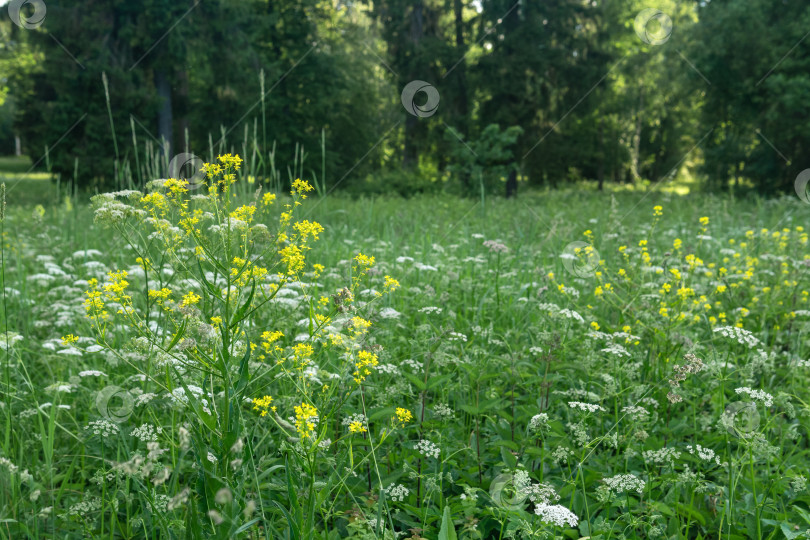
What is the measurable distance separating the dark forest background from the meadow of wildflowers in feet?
32.5

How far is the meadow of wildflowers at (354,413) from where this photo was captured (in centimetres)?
157

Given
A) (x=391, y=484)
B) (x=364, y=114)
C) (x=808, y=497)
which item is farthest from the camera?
(x=364, y=114)

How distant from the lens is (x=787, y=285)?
3.78m

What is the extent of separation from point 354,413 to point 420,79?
20.3 meters

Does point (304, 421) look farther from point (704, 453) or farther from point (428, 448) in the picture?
point (704, 453)

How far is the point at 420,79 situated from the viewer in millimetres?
21234

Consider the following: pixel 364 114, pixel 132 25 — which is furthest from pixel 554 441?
pixel 364 114

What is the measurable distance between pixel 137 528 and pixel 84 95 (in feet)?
64.4

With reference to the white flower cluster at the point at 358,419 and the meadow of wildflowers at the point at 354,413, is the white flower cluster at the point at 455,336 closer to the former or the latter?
the meadow of wildflowers at the point at 354,413

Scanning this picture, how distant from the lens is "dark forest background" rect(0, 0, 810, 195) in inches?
670

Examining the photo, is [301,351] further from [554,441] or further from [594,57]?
[594,57]
